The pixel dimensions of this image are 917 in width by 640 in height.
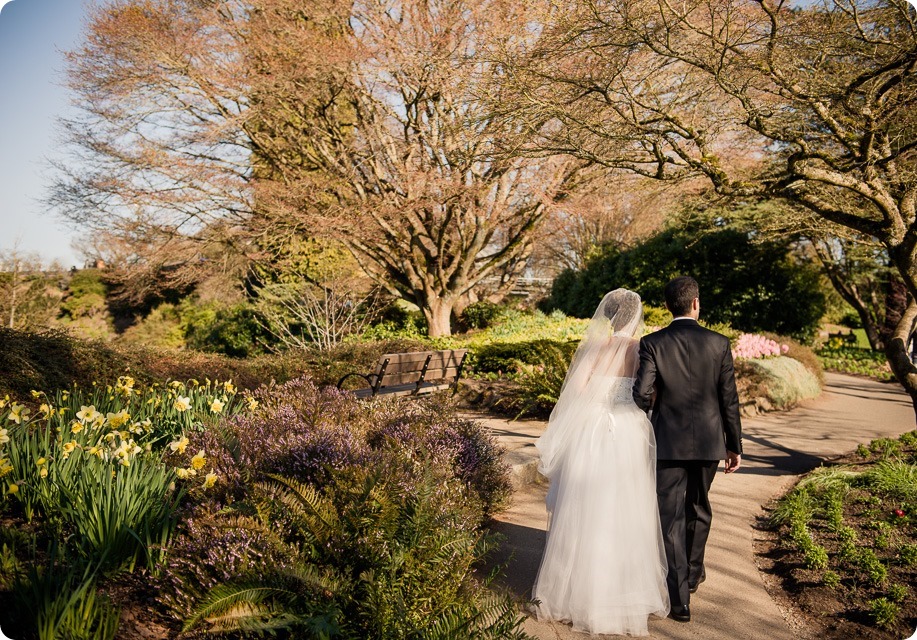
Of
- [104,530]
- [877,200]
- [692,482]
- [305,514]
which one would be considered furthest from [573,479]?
[877,200]

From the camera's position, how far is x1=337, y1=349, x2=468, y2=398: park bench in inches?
360

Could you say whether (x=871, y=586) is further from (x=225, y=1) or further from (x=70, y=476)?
(x=225, y=1)

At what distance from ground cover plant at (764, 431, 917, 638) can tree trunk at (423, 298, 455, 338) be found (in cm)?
1142

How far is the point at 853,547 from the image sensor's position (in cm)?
436

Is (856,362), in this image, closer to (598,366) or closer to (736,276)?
(736,276)

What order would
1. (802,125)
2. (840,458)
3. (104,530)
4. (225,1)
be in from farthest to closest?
(225,1) < (840,458) < (802,125) < (104,530)

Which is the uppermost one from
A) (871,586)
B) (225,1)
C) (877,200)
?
(225,1)

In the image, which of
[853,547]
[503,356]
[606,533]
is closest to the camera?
[606,533]

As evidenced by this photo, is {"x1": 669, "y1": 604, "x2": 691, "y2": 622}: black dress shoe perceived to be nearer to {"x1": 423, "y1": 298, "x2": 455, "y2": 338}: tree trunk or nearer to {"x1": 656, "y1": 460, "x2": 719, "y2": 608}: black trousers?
{"x1": 656, "y1": 460, "x2": 719, "y2": 608}: black trousers

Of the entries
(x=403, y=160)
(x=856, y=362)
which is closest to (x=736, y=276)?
(x=856, y=362)

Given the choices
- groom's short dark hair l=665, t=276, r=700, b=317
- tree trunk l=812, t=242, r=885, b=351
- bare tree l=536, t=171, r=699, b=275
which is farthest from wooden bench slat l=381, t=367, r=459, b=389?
tree trunk l=812, t=242, r=885, b=351

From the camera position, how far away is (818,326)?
18969 mm

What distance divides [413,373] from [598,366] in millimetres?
6070

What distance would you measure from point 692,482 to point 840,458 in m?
4.50
